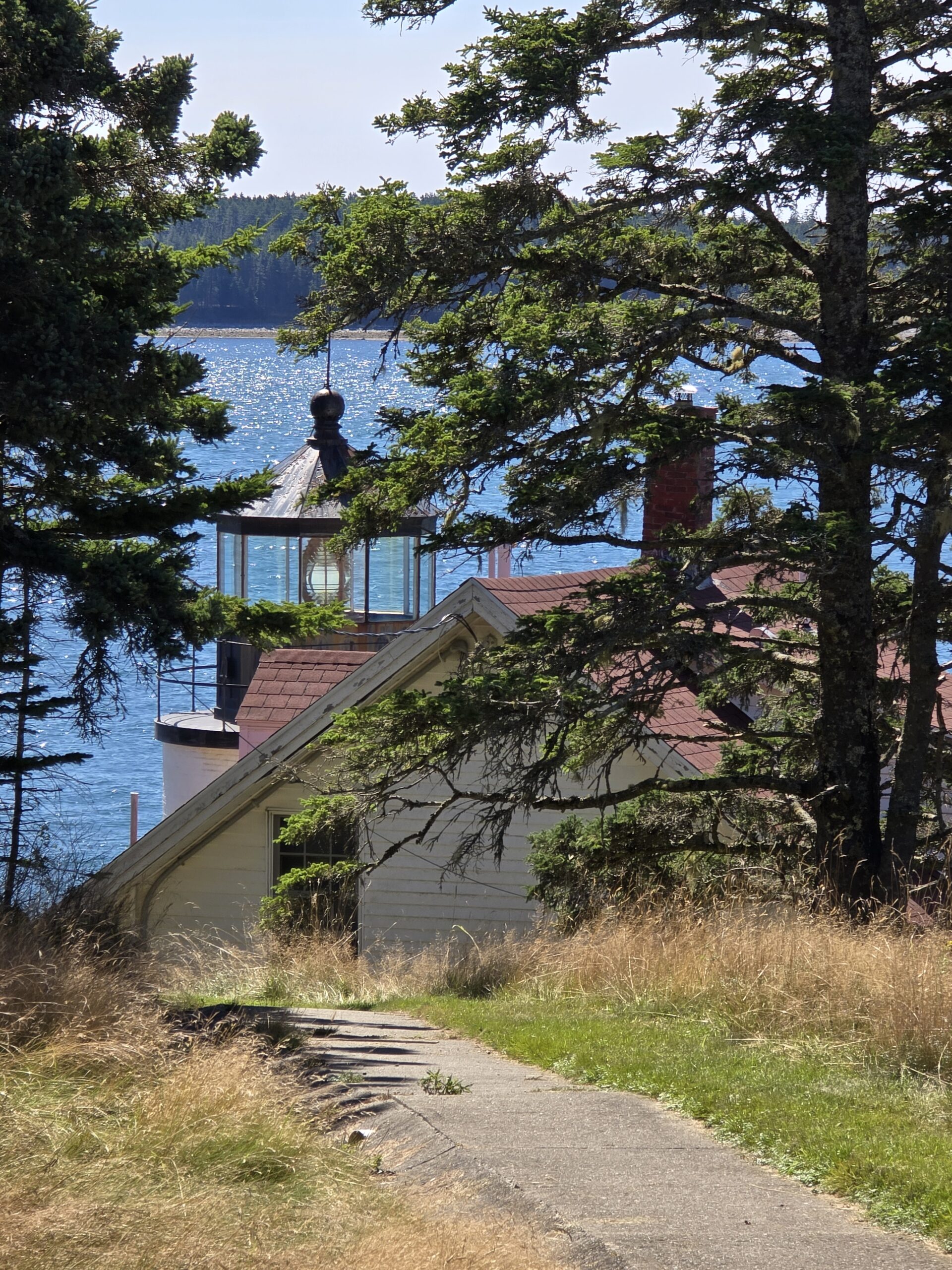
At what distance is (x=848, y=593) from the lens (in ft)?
38.7

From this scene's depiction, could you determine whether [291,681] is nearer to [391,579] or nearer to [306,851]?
[306,851]

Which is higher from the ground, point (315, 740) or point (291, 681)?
point (291, 681)

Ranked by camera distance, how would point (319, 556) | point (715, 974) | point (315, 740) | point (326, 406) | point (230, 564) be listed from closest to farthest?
point (715, 974) < point (315, 740) < point (326, 406) < point (319, 556) < point (230, 564)

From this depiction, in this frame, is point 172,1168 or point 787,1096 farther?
point 787,1096

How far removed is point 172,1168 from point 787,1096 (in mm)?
2828

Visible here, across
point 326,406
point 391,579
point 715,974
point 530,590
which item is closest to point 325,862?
point 530,590

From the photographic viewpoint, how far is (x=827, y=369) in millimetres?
11539

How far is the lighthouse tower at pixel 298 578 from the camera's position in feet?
65.2

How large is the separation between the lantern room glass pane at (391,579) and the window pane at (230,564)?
1.86 meters

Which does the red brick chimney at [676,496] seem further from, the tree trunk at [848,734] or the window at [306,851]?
the tree trunk at [848,734]

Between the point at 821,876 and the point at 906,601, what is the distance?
8.78 feet

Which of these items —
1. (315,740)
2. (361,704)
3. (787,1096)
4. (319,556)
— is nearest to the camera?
(787,1096)

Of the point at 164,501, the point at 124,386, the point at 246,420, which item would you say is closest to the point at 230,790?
the point at 164,501

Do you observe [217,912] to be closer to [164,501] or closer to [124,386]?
[164,501]
